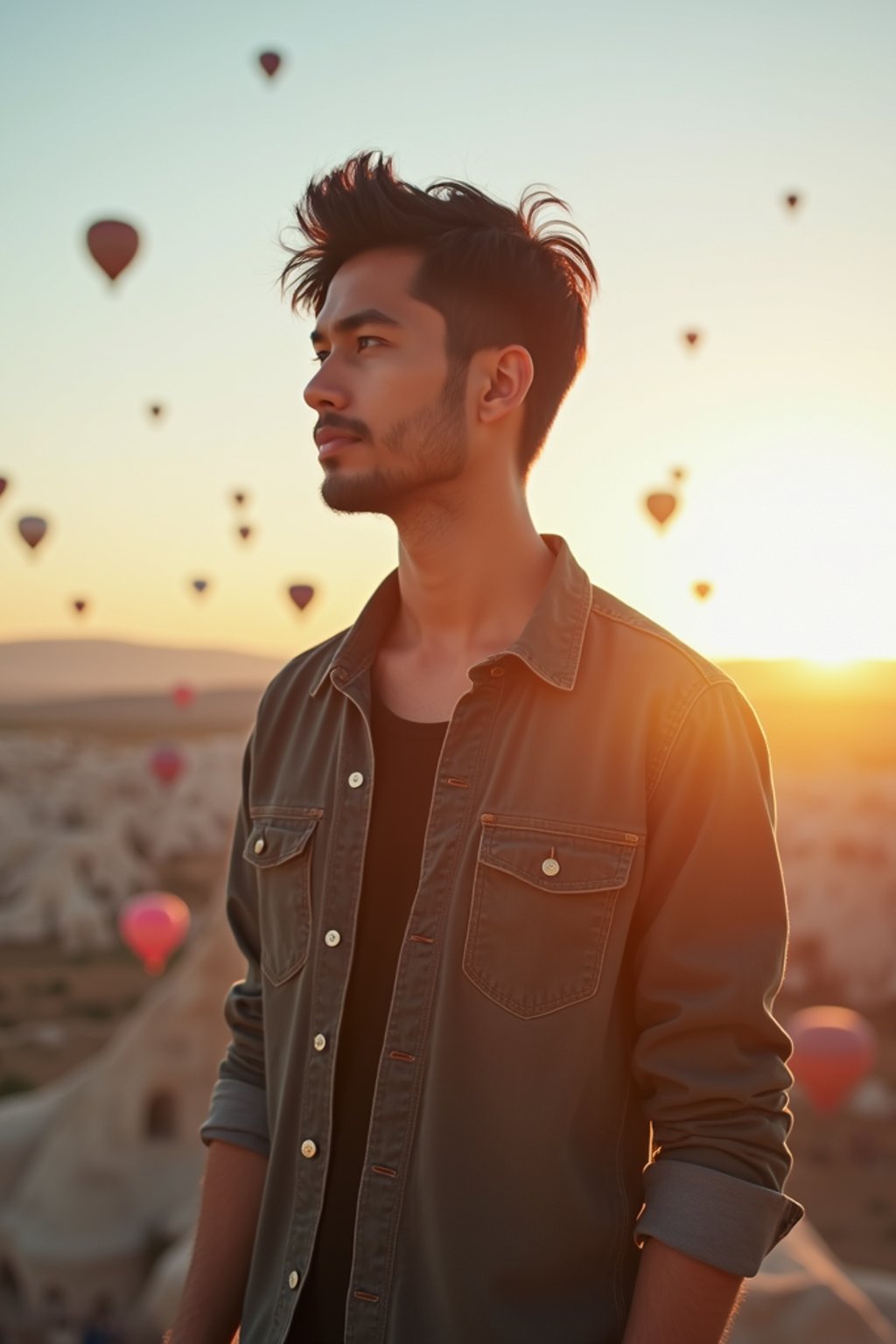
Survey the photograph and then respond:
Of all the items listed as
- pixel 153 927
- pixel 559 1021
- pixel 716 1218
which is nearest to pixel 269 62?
pixel 153 927

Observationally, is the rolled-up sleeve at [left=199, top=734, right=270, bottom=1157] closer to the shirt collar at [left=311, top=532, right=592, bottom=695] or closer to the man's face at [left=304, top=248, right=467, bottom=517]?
the shirt collar at [left=311, top=532, right=592, bottom=695]

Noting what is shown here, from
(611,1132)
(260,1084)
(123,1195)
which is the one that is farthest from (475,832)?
(123,1195)

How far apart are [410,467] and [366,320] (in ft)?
1.27

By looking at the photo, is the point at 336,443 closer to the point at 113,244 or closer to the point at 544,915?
the point at 544,915

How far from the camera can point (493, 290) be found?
3391mm

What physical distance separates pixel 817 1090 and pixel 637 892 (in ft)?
71.2

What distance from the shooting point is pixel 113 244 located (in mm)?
16266

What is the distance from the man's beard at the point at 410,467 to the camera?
313 centimetres

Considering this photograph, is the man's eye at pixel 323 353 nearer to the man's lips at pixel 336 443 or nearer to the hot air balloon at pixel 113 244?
the man's lips at pixel 336 443

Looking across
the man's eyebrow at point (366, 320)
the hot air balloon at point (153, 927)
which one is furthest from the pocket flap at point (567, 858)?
the hot air balloon at point (153, 927)

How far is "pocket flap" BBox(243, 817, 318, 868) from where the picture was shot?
3.23 metres

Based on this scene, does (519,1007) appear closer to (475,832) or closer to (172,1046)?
(475,832)

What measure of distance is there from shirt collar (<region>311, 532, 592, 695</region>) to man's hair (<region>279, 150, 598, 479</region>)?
35cm

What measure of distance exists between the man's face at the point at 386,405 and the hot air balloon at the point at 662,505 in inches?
733
